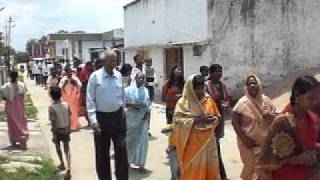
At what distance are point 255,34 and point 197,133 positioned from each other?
1165 centimetres

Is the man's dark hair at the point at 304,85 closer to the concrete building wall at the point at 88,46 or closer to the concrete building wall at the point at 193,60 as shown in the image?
the concrete building wall at the point at 193,60

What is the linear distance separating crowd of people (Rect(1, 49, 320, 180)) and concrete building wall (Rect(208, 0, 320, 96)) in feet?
22.1

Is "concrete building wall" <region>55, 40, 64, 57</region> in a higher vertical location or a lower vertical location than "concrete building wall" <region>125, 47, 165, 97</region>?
higher

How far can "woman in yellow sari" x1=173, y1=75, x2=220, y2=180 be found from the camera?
652 cm

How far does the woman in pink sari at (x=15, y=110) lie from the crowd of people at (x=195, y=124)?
2 cm

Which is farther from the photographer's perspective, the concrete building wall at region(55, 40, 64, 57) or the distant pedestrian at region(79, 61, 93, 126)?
the concrete building wall at region(55, 40, 64, 57)

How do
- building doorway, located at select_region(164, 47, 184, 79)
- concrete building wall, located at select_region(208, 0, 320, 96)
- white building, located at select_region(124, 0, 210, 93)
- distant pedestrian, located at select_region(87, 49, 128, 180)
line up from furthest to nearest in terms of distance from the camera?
1. building doorway, located at select_region(164, 47, 184, 79)
2. white building, located at select_region(124, 0, 210, 93)
3. concrete building wall, located at select_region(208, 0, 320, 96)
4. distant pedestrian, located at select_region(87, 49, 128, 180)

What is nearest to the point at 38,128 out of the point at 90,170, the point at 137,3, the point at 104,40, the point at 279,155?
the point at 90,170

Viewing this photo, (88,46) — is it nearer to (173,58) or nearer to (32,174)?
(173,58)

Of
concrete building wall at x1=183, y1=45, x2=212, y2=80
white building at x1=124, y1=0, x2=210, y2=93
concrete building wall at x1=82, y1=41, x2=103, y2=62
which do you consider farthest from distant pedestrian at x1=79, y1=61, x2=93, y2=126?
concrete building wall at x1=82, y1=41, x2=103, y2=62

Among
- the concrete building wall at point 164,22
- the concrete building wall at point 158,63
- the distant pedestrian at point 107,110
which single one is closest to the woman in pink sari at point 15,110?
the distant pedestrian at point 107,110

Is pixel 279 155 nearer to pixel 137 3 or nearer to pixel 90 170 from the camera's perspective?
pixel 90 170

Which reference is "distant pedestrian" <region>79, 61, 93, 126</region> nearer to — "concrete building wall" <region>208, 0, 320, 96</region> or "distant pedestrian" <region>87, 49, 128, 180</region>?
"concrete building wall" <region>208, 0, 320, 96</region>

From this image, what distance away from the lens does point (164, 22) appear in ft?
76.3
